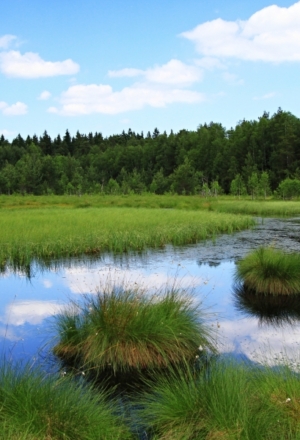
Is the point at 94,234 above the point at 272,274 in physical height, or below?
above

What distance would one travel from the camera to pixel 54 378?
16.7 ft

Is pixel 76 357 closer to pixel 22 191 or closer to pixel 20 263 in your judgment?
pixel 20 263

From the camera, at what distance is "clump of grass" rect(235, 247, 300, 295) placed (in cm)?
1109

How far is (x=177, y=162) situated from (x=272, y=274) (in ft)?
311

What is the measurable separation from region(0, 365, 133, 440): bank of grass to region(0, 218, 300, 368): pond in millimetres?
1820

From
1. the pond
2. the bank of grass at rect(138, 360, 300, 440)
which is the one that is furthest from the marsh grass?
the bank of grass at rect(138, 360, 300, 440)

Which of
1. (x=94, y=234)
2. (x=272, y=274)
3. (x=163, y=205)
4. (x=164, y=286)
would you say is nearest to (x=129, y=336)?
(x=164, y=286)

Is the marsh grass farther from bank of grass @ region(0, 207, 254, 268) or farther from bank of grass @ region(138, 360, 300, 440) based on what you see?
bank of grass @ region(0, 207, 254, 268)

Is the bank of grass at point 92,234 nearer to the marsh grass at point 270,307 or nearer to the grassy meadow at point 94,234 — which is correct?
the grassy meadow at point 94,234

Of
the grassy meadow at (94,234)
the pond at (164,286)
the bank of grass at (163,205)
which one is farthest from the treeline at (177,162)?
the pond at (164,286)

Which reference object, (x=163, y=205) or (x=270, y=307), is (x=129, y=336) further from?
(x=163, y=205)

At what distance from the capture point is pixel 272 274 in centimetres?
1155

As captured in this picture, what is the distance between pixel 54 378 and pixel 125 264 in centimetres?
981

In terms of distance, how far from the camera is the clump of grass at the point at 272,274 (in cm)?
1109
